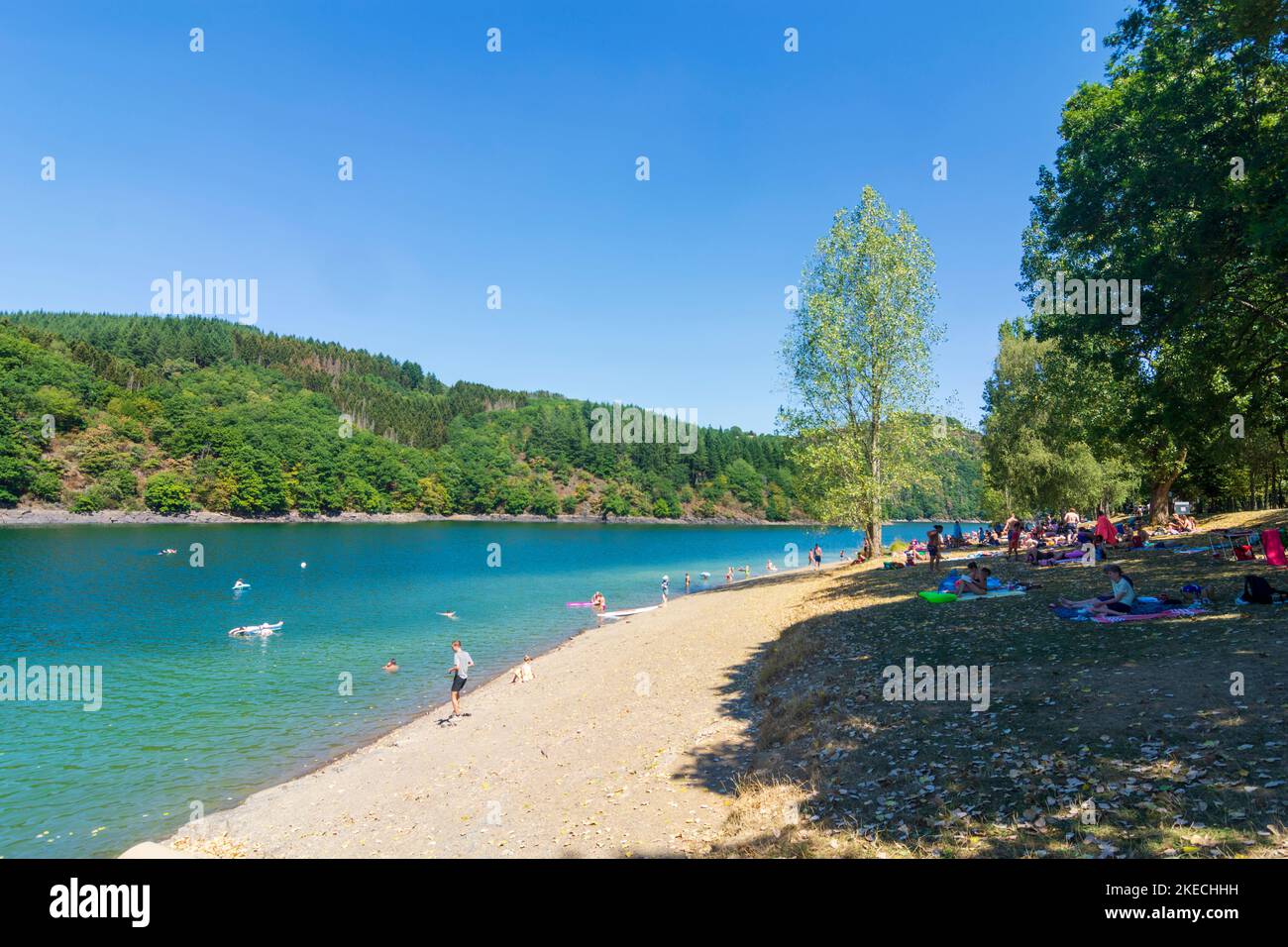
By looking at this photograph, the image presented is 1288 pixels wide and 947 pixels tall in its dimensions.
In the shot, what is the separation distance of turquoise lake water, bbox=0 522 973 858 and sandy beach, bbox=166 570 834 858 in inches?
114

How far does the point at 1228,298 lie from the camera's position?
2020 centimetres

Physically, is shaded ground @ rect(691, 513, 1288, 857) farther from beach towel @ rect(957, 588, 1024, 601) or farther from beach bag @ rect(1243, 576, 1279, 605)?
beach towel @ rect(957, 588, 1024, 601)

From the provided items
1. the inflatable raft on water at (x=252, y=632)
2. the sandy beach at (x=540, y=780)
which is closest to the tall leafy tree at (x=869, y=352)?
the sandy beach at (x=540, y=780)

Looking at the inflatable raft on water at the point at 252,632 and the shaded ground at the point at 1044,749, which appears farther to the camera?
the inflatable raft on water at the point at 252,632

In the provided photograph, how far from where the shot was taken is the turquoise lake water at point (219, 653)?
19.5 metres

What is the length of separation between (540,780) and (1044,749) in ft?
39.9

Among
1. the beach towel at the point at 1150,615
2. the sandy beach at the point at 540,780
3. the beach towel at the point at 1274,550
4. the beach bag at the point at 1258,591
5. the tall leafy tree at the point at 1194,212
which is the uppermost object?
the tall leafy tree at the point at 1194,212

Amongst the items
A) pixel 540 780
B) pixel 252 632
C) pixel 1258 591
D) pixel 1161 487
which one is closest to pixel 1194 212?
pixel 1258 591

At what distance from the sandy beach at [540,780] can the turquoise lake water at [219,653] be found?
9.53ft

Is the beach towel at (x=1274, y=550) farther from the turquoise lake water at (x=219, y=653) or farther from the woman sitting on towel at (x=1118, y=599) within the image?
the turquoise lake water at (x=219, y=653)

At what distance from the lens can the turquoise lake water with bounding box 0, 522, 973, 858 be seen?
19.5m

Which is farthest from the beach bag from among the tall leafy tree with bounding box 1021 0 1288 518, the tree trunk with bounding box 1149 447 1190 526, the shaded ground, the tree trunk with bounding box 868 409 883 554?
the tree trunk with bounding box 1149 447 1190 526
